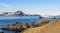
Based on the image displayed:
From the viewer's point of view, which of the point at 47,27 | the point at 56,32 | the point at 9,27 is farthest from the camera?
the point at 9,27

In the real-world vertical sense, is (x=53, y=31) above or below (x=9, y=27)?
above

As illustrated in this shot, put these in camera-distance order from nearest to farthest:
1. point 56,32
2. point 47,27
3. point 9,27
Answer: point 56,32, point 47,27, point 9,27

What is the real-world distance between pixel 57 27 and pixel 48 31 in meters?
1.07

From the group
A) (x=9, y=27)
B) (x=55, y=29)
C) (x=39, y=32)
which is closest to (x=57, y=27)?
(x=55, y=29)

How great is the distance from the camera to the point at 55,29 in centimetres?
1878

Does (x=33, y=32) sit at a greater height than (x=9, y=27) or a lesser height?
greater

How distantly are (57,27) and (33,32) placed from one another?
2.39m

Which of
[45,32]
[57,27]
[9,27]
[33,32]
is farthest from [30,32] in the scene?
[9,27]

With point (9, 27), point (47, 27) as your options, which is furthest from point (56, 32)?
point (9, 27)

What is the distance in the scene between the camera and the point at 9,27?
69.3m

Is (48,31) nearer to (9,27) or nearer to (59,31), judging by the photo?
(59,31)

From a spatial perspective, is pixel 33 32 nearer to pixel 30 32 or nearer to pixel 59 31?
pixel 30 32

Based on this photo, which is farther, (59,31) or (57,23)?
(57,23)

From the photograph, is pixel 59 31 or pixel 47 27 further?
pixel 47 27
